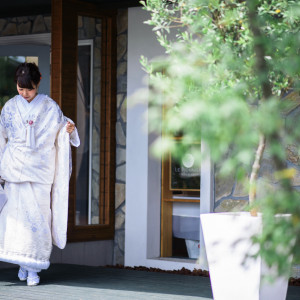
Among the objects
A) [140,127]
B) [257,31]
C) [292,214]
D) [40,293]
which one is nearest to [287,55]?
[257,31]

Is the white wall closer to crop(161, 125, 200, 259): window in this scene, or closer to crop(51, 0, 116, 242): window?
crop(161, 125, 200, 259): window

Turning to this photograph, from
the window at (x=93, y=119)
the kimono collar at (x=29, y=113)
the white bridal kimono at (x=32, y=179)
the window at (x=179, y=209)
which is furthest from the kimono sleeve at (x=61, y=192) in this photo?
the window at (x=179, y=209)

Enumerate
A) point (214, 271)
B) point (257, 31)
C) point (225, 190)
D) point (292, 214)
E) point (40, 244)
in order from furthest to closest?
point (225, 190) → point (40, 244) → point (214, 271) → point (257, 31) → point (292, 214)

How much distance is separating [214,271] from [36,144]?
1.88 metres

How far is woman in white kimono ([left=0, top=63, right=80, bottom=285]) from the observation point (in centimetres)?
509

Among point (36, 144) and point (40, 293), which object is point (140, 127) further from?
point (40, 293)

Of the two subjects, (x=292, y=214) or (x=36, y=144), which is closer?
(x=292, y=214)

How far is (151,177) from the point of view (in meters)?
6.35

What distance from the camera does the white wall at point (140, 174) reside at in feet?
20.7

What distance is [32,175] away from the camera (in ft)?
16.9

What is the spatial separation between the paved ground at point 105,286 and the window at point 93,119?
61 cm

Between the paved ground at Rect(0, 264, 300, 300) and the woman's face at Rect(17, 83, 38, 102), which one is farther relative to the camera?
the woman's face at Rect(17, 83, 38, 102)

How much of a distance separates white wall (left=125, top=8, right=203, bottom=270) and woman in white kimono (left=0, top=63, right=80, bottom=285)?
1179 millimetres

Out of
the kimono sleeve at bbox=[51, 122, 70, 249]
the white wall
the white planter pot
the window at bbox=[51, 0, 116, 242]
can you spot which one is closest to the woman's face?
the kimono sleeve at bbox=[51, 122, 70, 249]
